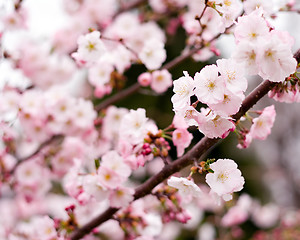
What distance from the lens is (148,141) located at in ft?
3.86

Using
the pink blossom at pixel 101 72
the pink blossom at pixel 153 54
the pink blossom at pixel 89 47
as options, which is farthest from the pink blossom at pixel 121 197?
the pink blossom at pixel 101 72

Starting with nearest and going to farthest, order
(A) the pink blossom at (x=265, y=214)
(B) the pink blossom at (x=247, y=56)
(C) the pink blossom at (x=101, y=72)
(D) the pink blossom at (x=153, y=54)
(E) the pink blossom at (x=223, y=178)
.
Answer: (B) the pink blossom at (x=247, y=56)
(E) the pink blossom at (x=223, y=178)
(D) the pink blossom at (x=153, y=54)
(C) the pink blossom at (x=101, y=72)
(A) the pink blossom at (x=265, y=214)

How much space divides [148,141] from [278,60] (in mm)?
492

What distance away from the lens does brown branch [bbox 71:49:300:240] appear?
100cm

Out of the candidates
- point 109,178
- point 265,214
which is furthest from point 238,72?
point 265,214

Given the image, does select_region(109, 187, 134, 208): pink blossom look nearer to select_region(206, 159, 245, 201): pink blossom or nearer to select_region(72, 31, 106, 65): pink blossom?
select_region(206, 159, 245, 201): pink blossom

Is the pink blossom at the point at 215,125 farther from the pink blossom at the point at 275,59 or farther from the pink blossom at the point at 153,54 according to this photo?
the pink blossom at the point at 153,54

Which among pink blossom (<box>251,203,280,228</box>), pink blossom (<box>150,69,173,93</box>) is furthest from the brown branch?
pink blossom (<box>251,203,280,228</box>)

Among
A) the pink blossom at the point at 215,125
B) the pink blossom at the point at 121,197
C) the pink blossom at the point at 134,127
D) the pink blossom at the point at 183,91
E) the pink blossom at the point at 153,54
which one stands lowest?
the pink blossom at the point at 121,197

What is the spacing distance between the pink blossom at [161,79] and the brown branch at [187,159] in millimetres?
644

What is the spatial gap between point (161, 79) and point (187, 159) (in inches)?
27.3

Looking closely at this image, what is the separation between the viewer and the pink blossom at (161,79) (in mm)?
1683

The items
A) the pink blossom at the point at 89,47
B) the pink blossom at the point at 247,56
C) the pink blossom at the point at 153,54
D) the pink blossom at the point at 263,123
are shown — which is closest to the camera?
the pink blossom at the point at 247,56

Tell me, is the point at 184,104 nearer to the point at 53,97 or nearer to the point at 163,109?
the point at 53,97
